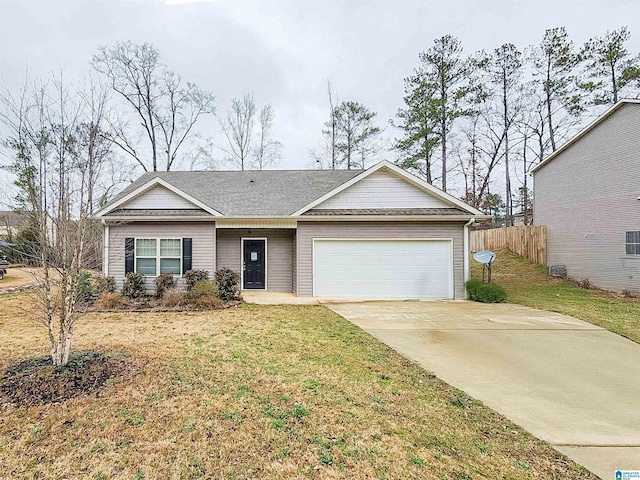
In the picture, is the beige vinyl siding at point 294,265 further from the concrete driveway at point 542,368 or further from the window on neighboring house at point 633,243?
the window on neighboring house at point 633,243

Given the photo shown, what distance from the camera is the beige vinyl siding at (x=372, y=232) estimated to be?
1166 cm

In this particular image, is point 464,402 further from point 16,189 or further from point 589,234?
point 589,234

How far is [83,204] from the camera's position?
14.6 ft

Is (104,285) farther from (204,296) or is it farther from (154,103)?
(154,103)

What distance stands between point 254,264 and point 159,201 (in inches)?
161

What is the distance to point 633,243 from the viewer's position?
12453mm

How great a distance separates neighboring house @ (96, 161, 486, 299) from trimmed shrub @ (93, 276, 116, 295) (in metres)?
0.35

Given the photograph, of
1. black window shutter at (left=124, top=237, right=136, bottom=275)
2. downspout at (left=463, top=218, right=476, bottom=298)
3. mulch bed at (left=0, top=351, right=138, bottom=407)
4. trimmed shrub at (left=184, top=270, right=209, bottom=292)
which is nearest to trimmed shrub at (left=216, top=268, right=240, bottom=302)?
trimmed shrub at (left=184, top=270, right=209, bottom=292)

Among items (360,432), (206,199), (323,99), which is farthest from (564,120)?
(360,432)

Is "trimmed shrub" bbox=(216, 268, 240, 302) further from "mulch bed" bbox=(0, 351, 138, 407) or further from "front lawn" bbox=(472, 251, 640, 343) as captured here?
"front lawn" bbox=(472, 251, 640, 343)

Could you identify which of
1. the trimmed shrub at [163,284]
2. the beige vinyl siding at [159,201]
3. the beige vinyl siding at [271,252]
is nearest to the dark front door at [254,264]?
the beige vinyl siding at [271,252]

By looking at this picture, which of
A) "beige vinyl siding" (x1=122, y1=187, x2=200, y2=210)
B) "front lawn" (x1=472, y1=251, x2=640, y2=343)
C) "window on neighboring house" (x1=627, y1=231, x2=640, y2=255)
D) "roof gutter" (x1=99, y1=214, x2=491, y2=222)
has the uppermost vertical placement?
"beige vinyl siding" (x1=122, y1=187, x2=200, y2=210)

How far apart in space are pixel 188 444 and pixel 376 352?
133 inches

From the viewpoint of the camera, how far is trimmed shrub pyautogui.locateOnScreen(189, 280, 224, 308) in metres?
9.52
